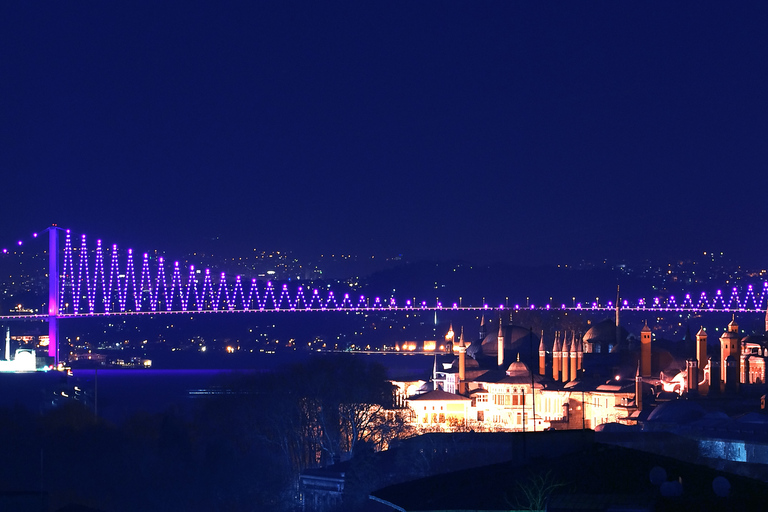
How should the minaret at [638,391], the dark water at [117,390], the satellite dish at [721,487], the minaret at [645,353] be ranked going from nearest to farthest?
the satellite dish at [721,487], the minaret at [638,391], the minaret at [645,353], the dark water at [117,390]

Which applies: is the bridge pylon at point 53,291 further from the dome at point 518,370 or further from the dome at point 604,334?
the dome at point 604,334

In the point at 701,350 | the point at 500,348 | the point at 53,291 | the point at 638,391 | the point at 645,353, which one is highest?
the point at 53,291

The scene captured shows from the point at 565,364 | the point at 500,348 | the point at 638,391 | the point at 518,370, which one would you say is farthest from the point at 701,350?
the point at 500,348

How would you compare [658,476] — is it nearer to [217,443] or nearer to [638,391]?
[217,443]

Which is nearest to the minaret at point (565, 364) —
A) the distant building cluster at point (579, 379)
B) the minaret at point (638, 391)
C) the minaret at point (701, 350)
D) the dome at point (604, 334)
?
the distant building cluster at point (579, 379)

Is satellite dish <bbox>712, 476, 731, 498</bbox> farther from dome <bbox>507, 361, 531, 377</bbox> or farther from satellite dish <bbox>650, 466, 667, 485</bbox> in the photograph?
dome <bbox>507, 361, 531, 377</bbox>

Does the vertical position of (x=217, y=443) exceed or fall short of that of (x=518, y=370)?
it falls short
